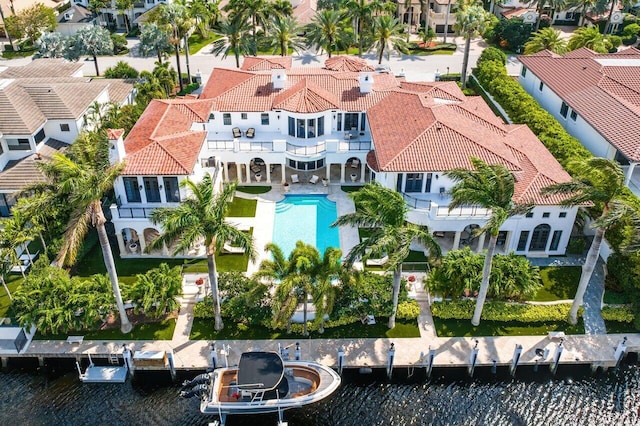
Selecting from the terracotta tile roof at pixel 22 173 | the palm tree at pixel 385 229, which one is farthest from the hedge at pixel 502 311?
the terracotta tile roof at pixel 22 173

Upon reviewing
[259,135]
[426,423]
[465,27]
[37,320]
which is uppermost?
[465,27]

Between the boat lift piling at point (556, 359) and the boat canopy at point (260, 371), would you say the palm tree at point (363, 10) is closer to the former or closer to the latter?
the boat lift piling at point (556, 359)

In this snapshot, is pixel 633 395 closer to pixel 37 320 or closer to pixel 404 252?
pixel 404 252

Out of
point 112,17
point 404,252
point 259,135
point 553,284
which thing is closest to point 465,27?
point 259,135

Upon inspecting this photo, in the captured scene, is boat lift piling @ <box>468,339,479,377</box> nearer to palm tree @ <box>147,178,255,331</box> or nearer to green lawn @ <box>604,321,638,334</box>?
green lawn @ <box>604,321,638,334</box>

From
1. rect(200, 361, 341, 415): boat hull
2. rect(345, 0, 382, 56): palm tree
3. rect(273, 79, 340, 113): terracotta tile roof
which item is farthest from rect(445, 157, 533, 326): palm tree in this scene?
rect(345, 0, 382, 56): palm tree

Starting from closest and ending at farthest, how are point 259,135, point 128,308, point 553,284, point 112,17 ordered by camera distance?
1. point 128,308
2. point 553,284
3. point 259,135
4. point 112,17

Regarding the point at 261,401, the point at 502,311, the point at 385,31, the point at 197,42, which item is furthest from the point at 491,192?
the point at 197,42
